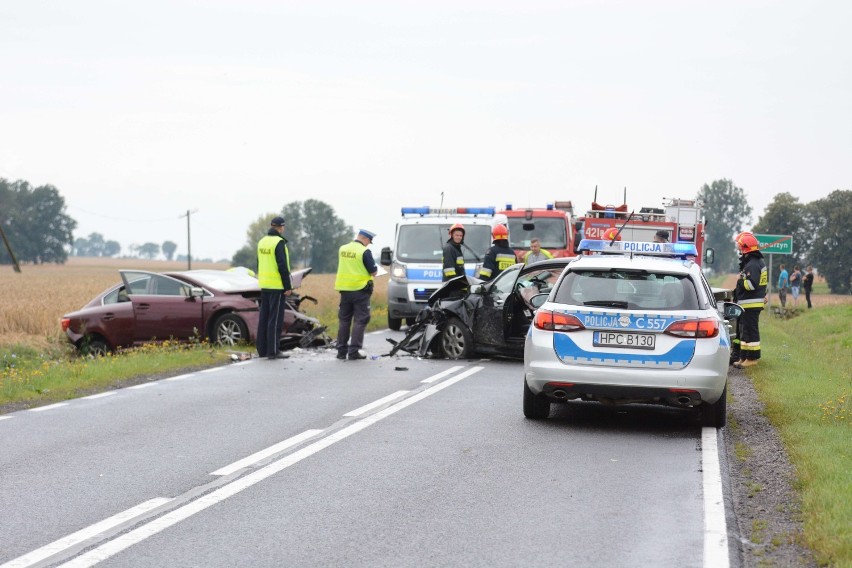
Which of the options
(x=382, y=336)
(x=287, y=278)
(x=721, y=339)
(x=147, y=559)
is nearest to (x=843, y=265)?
(x=382, y=336)

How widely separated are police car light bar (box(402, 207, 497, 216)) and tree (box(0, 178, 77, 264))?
115m

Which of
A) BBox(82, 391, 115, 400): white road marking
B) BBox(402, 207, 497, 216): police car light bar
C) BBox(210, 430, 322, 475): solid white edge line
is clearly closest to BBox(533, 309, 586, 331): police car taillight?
BBox(210, 430, 322, 475): solid white edge line

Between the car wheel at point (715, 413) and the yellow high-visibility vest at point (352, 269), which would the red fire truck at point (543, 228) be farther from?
the car wheel at point (715, 413)

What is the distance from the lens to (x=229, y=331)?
739 inches

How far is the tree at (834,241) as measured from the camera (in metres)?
74.0

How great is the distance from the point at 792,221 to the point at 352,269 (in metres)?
68.3

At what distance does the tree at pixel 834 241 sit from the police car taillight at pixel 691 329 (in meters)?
65.3

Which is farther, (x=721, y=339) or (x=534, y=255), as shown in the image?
(x=534, y=255)

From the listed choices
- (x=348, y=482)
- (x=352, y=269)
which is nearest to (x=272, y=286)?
(x=352, y=269)

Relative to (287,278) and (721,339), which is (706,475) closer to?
(721,339)

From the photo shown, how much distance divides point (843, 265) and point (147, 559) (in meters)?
73.5

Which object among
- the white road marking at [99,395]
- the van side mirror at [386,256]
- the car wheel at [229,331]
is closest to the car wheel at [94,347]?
the car wheel at [229,331]

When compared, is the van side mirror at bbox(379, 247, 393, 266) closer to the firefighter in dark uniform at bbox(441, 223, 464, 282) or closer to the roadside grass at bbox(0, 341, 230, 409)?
the firefighter in dark uniform at bbox(441, 223, 464, 282)

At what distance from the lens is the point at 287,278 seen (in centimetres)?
1691
